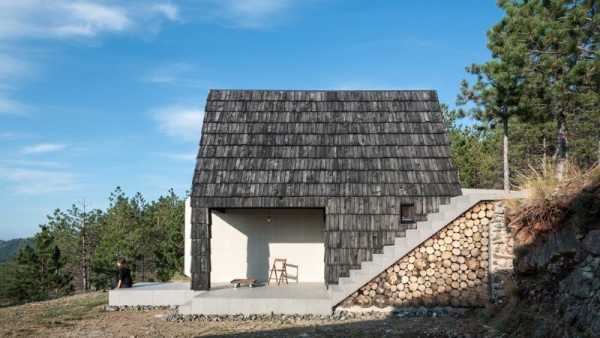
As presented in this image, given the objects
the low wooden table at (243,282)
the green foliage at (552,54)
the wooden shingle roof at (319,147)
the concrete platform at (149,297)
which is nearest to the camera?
the wooden shingle roof at (319,147)

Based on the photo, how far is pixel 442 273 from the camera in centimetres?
1084

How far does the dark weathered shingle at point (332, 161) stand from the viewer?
11.7 m

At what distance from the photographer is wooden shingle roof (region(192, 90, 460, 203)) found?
39.2 feet

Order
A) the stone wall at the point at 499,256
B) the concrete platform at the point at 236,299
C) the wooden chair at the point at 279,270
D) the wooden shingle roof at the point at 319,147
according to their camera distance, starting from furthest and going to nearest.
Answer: the wooden chair at the point at 279,270, the wooden shingle roof at the point at 319,147, the concrete platform at the point at 236,299, the stone wall at the point at 499,256

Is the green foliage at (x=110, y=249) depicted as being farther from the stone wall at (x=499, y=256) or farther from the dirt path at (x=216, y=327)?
the stone wall at (x=499, y=256)

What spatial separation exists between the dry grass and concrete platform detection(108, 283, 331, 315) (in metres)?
4.26

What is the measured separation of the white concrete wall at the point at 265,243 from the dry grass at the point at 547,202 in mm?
5711

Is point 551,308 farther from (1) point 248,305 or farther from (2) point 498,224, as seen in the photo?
(1) point 248,305

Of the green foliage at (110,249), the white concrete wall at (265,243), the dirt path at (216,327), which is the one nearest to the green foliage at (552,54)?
the white concrete wall at (265,243)

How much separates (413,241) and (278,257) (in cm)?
450

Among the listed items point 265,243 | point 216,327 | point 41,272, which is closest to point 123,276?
point 265,243

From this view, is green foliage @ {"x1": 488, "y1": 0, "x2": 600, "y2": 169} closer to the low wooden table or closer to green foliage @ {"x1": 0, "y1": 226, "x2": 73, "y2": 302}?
the low wooden table

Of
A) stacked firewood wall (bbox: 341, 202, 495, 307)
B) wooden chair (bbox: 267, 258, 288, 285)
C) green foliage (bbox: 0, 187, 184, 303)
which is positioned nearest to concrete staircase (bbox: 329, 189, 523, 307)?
stacked firewood wall (bbox: 341, 202, 495, 307)

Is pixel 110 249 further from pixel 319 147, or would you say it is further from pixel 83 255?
pixel 319 147
